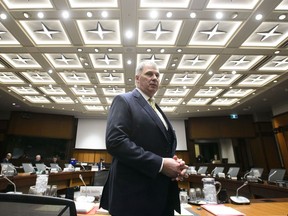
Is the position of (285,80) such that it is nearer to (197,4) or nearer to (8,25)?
(197,4)

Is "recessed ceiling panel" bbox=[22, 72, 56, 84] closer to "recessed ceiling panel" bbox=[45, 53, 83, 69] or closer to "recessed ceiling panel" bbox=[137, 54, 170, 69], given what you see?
"recessed ceiling panel" bbox=[45, 53, 83, 69]

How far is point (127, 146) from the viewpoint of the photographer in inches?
35.9

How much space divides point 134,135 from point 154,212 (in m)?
0.39

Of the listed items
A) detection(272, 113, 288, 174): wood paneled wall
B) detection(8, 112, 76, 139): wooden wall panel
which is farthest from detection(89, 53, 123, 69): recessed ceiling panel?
detection(272, 113, 288, 174): wood paneled wall

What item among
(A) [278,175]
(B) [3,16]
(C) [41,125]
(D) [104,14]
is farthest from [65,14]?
(C) [41,125]

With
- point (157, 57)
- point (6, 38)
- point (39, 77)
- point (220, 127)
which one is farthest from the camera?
point (220, 127)

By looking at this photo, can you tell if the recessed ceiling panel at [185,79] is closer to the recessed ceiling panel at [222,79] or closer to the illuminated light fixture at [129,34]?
the recessed ceiling panel at [222,79]

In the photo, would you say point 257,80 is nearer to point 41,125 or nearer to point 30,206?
point 30,206

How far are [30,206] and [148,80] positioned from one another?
91 centimetres

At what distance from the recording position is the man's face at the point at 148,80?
1.24 meters

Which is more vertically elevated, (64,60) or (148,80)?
(64,60)

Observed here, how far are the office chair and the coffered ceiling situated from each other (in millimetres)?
4299

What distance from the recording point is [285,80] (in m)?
7.37

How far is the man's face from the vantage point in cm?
124
